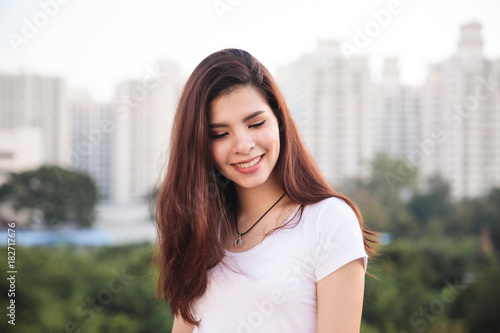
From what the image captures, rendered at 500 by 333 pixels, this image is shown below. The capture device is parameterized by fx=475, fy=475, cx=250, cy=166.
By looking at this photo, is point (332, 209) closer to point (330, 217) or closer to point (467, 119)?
point (330, 217)

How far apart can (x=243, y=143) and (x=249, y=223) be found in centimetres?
21

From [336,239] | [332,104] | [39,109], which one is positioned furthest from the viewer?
[332,104]

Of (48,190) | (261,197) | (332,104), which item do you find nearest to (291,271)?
(261,197)

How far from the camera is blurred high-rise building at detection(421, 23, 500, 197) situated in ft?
68.6

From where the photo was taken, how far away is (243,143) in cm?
92

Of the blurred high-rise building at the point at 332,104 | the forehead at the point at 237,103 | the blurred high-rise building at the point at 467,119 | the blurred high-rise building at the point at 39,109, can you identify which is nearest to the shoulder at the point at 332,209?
the forehead at the point at 237,103

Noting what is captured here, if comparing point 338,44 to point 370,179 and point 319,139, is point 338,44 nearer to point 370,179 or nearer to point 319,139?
point 319,139

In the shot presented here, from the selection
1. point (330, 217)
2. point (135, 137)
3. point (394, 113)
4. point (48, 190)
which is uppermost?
point (394, 113)

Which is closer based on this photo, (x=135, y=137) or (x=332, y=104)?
(x=135, y=137)

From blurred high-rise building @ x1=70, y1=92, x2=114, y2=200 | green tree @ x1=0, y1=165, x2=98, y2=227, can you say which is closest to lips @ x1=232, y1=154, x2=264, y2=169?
green tree @ x1=0, y1=165, x2=98, y2=227

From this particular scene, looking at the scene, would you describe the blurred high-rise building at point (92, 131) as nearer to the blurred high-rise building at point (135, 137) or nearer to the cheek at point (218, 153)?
the blurred high-rise building at point (135, 137)

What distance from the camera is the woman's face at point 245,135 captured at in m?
0.93

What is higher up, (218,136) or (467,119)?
(467,119)

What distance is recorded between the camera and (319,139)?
73.6 feet
